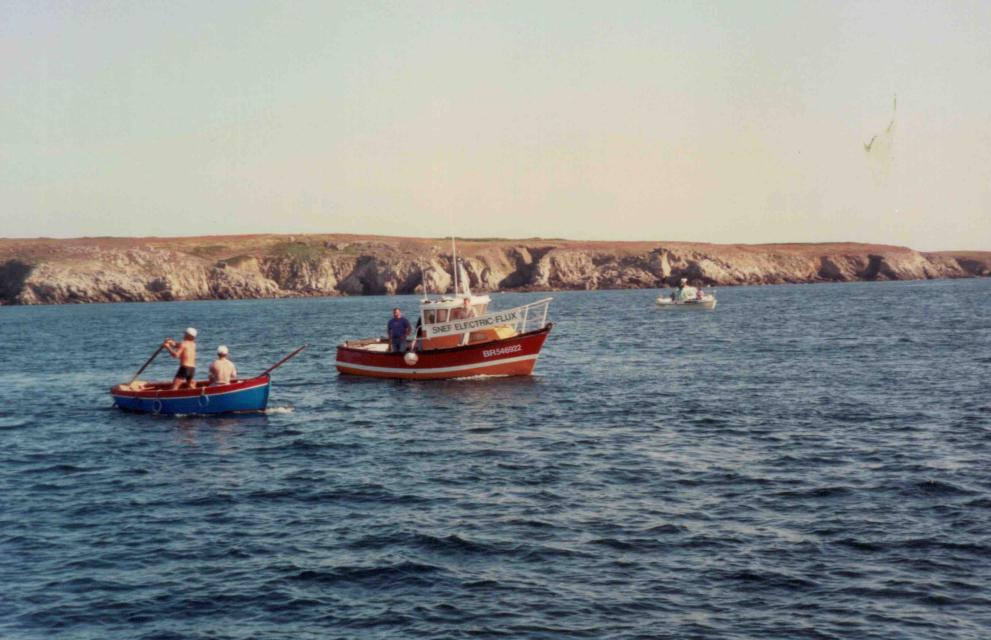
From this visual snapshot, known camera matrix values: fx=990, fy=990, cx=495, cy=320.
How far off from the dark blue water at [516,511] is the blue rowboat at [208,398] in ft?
2.09

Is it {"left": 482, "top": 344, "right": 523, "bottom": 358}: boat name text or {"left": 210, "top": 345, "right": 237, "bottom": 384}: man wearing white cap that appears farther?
{"left": 482, "top": 344, "right": 523, "bottom": 358}: boat name text

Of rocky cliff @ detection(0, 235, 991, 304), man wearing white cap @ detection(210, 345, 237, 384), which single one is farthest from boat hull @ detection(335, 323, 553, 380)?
rocky cliff @ detection(0, 235, 991, 304)

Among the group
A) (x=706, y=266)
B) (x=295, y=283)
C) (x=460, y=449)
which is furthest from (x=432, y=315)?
(x=706, y=266)

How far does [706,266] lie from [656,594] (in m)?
167

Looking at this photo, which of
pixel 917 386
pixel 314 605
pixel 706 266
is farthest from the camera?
pixel 706 266

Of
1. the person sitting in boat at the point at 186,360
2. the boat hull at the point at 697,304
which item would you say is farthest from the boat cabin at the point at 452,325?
the boat hull at the point at 697,304

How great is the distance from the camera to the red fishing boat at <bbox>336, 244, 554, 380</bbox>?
3897 centimetres

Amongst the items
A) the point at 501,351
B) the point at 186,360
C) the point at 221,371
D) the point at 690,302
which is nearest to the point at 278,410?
the point at 221,371

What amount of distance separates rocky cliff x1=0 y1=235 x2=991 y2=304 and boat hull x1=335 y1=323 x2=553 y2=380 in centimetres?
9810

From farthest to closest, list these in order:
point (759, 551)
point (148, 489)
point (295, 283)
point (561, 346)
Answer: point (295, 283) < point (561, 346) < point (148, 489) < point (759, 551)

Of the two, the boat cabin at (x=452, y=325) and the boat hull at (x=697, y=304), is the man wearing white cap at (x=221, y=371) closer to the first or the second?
the boat cabin at (x=452, y=325)

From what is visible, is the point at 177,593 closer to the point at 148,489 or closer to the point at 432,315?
the point at 148,489

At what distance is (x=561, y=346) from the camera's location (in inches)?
2185

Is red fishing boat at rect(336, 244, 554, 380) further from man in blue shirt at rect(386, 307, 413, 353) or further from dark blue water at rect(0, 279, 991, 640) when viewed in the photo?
dark blue water at rect(0, 279, 991, 640)
